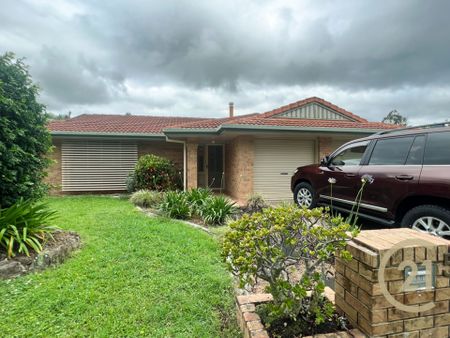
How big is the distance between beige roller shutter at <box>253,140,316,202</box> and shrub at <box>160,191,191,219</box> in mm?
3257

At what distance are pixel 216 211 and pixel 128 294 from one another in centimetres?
372

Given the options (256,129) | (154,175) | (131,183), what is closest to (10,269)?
(154,175)

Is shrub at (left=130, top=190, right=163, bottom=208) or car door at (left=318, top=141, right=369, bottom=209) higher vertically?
car door at (left=318, top=141, right=369, bottom=209)

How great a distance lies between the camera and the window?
11.9ft

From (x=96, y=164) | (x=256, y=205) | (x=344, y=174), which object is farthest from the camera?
(x=96, y=164)

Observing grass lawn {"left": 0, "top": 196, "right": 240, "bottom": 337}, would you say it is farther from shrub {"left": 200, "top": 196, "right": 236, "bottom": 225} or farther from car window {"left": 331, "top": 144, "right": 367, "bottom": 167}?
car window {"left": 331, "top": 144, "right": 367, "bottom": 167}

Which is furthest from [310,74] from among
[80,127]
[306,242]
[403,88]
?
[306,242]

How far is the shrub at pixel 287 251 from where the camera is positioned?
73.9 inches

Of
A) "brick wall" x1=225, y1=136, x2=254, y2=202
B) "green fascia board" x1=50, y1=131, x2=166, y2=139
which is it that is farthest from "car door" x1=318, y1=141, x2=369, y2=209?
"green fascia board" x1=50, y1=131, x2=166, y2=139

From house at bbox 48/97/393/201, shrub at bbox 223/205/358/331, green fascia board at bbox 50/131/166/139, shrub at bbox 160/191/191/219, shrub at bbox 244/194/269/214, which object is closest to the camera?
shrub at bbox 223/205/358/331

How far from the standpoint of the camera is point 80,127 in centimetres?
1093

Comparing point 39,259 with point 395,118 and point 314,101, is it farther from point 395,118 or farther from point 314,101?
point 395,118

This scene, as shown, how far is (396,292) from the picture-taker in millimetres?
1766

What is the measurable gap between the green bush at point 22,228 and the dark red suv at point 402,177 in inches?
194
